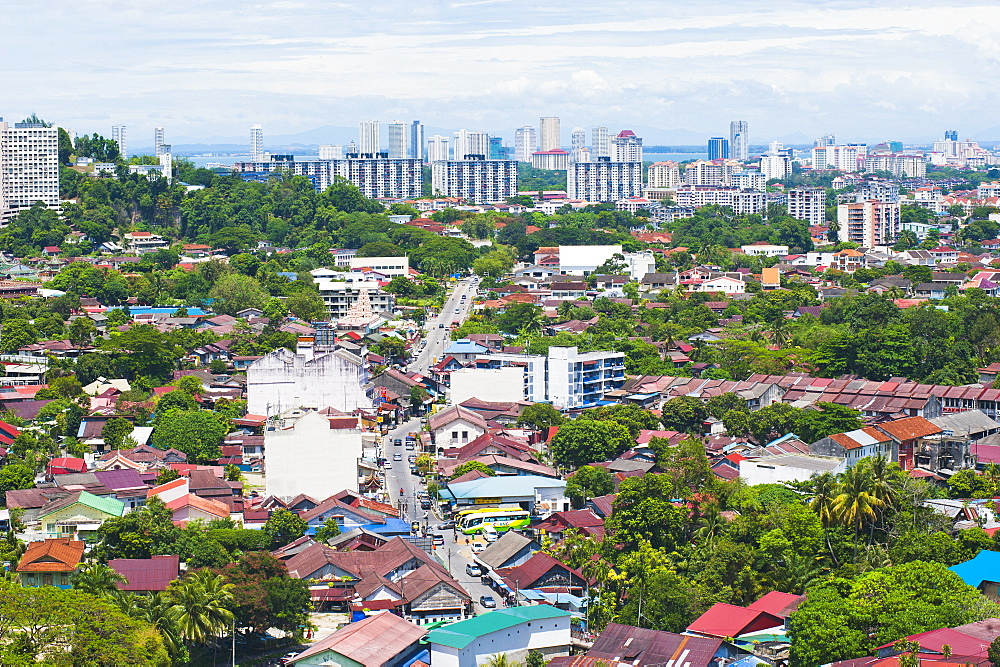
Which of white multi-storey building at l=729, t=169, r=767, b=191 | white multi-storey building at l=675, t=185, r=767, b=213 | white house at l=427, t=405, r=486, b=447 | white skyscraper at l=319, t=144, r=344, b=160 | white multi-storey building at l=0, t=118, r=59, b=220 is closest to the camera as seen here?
white house at l=427, t=405, r=486, b=447

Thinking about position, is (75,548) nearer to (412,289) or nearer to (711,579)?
(711,579)

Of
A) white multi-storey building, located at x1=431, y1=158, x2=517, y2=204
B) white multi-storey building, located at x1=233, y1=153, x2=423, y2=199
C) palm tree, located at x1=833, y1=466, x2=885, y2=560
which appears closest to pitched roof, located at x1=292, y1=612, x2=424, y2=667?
palm tree, located at x1=833, y1=466, x2=885, y2=560

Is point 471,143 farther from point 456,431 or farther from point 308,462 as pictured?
point 308,462

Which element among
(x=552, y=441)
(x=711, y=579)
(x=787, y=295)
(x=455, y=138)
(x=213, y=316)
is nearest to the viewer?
(x=711, y=579)

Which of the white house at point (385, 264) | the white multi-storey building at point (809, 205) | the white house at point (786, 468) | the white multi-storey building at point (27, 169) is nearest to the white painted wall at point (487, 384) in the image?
the white house at point (786, 468)

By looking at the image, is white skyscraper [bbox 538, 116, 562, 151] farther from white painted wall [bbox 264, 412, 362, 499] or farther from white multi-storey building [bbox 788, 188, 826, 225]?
white painted wall [bbox 264, 412, 362, 499]

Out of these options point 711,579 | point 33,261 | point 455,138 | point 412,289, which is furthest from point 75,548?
point 455,138
